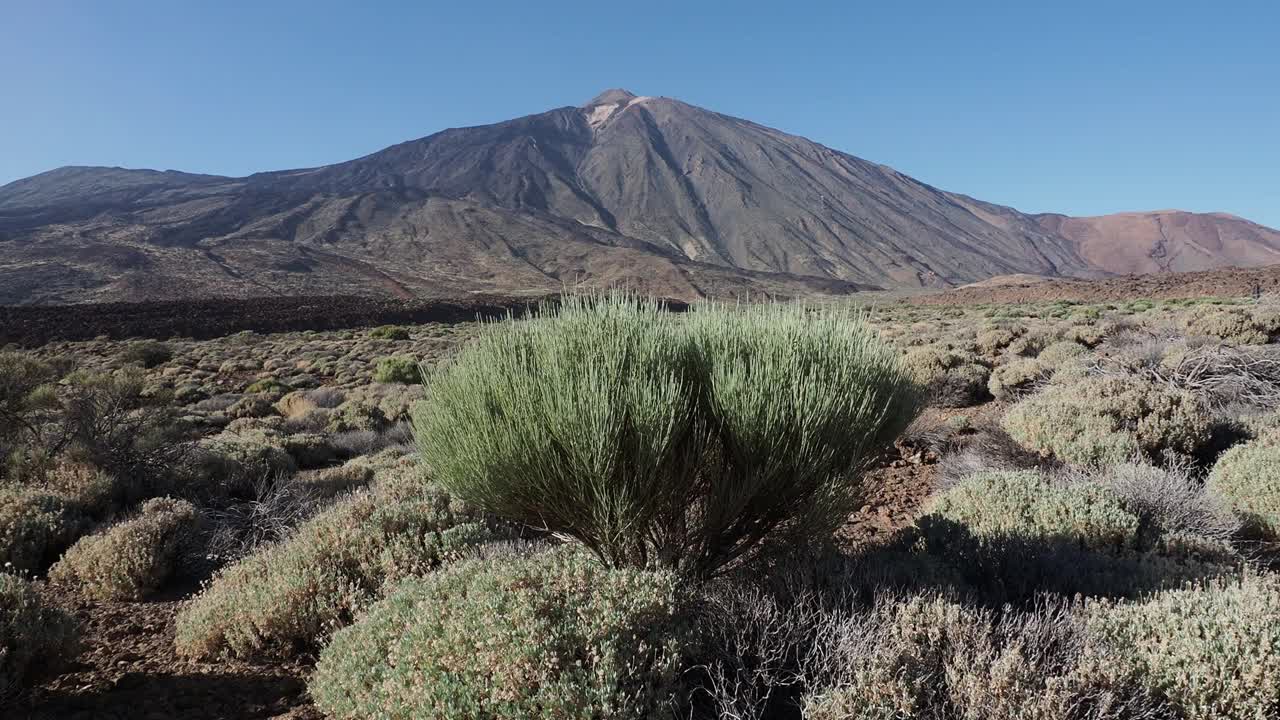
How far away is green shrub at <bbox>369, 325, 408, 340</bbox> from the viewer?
3235 cm

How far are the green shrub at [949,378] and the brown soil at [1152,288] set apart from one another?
2756 cm

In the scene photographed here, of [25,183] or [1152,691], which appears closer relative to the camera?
[1152,691]

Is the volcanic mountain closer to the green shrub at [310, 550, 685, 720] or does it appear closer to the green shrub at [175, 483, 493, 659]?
the green shrub at [175, 483, 493, 659]

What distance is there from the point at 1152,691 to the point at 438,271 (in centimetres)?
9376

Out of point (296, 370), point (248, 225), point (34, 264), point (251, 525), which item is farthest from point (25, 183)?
point (251, 525)

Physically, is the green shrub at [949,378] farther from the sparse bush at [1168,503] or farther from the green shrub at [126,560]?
the green shrub at [126,560]

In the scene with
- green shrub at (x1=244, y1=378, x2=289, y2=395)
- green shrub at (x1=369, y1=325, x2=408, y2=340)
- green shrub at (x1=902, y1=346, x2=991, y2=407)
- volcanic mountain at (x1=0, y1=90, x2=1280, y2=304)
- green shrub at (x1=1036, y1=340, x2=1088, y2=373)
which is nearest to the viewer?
green shrub at (x1=902, y1=346, x2=991, y2=407)

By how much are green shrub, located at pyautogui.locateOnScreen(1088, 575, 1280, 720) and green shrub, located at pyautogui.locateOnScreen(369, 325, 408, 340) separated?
3197cm

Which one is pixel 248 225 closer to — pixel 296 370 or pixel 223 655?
pixel 296 370

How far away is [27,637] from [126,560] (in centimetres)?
188

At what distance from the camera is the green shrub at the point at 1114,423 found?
20.9ft

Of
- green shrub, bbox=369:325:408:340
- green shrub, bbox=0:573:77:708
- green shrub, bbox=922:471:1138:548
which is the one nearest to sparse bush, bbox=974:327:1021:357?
green shrub, bbox=922:471:1138:548

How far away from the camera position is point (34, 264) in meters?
64.2

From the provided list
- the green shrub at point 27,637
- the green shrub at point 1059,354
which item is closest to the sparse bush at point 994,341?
the green shrub at point 1059,354
